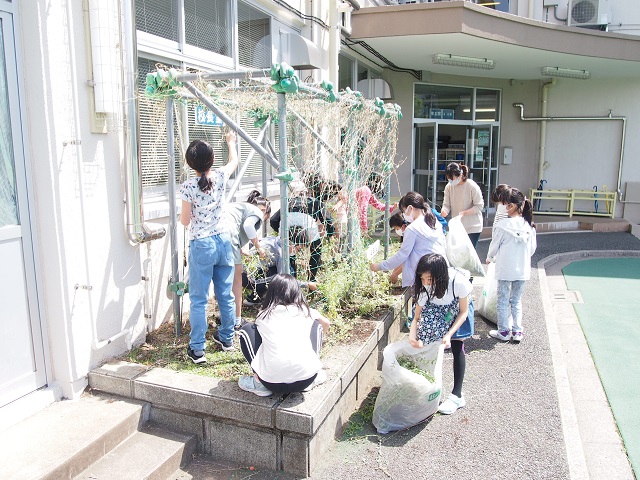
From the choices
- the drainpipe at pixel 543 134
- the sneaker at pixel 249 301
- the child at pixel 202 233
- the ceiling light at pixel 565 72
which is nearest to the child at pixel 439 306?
the child at pixel 202 233

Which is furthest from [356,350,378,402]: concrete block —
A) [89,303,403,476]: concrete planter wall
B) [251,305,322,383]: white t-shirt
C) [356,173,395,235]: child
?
[356,173,395,235]: child

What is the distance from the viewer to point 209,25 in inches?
209

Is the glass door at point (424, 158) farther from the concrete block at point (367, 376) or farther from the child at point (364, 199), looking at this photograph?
the concrete block at point (367, 376)

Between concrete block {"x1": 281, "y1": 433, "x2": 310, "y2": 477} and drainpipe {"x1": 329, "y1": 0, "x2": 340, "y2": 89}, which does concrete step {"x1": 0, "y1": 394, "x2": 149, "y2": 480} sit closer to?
concrete block {"x1": 281, "y1": 433, "x2": 310, "y2": 477}

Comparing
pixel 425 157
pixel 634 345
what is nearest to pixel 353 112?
pixel 634 345

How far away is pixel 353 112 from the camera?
516 cm

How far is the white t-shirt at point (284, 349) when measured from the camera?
305 centimetres

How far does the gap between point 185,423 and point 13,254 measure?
145 cm

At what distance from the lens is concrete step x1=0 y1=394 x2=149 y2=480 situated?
105 inches

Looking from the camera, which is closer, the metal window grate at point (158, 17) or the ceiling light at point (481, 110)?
the metal window grate at point (158, 17)

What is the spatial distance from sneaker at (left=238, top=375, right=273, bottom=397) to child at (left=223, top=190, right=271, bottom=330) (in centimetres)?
101

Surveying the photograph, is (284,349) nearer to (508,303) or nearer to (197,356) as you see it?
(197,356)

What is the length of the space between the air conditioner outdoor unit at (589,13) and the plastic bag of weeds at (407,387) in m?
10.8

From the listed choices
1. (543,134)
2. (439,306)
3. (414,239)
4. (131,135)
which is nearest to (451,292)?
(439,306)
